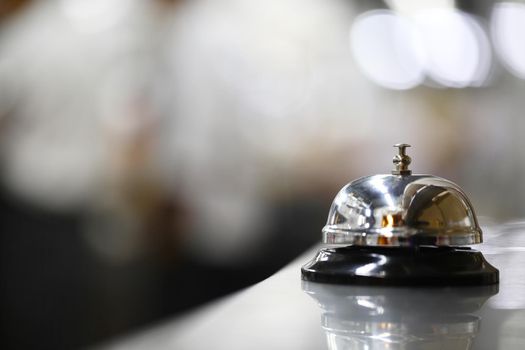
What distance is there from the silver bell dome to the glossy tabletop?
0.13 ft

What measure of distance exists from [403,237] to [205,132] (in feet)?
12.1

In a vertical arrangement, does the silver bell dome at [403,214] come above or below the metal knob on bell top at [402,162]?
below

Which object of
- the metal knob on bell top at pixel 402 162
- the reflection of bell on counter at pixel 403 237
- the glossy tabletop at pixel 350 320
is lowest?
the glossy tabletop at pixel 350 320

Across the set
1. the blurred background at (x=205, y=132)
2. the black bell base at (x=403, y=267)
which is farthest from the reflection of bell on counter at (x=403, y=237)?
the blurred background at (x=205, y=132)

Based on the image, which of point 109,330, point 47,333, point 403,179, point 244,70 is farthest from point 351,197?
point 244,70

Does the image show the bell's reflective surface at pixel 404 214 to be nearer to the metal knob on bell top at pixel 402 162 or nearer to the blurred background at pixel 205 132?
the metal knob on bell top at pixel 402 162

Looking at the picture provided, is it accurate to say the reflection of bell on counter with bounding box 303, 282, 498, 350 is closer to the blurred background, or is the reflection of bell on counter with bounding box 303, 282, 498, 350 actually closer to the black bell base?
the black bell base

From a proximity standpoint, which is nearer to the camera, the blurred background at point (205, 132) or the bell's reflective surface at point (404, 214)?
the bell's reflective surface at point (404, 214)

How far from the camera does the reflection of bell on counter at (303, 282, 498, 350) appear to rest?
1.12ft

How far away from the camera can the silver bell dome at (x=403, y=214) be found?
577 millimetres

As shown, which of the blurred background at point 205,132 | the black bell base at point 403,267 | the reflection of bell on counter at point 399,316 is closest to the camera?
the reflection of bell on counter at point 399,316

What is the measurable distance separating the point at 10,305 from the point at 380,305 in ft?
10.7

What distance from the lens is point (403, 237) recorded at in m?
0.57

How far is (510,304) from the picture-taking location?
48 centimetres
